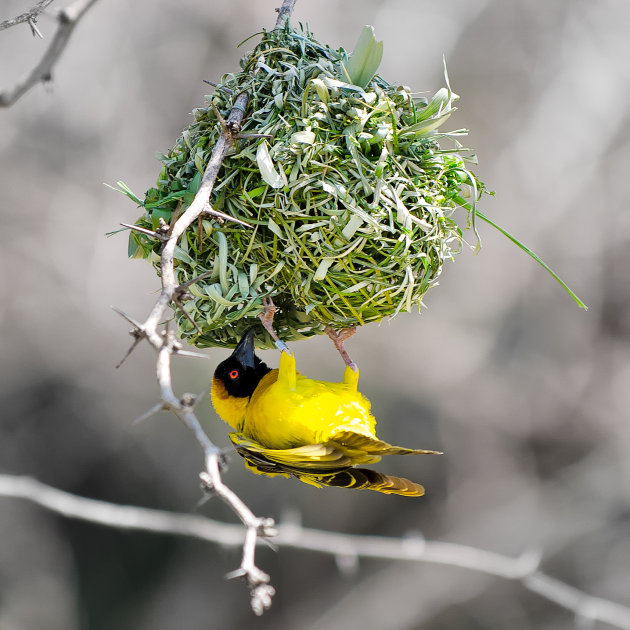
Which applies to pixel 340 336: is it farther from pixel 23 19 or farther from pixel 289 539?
pixel 289 539

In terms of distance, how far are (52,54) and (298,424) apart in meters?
1.69

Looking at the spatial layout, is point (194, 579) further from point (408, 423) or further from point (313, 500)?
point (408, 423)

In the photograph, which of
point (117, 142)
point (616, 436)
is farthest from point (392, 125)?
point (616, 436)

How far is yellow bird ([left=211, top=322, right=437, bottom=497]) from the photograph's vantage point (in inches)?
95.1

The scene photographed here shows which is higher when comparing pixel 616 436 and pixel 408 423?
pixel 616 436

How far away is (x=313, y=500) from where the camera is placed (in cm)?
763

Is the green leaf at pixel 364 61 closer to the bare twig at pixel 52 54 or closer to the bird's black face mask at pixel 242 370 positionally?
the bird's black face mask at pixel 242 370

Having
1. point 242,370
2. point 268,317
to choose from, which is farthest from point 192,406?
point 242,370

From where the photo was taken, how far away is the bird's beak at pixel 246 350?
2.71m

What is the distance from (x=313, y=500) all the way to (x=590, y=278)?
3.70 m

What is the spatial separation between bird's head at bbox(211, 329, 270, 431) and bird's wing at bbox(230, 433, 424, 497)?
364mm

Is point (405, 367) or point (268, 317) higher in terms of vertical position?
point (405, 367)

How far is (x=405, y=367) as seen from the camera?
24.3 feet

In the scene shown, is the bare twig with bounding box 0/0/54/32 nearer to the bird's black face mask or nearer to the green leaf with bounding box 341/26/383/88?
the green leaf with bounding box 341/26/383/88
